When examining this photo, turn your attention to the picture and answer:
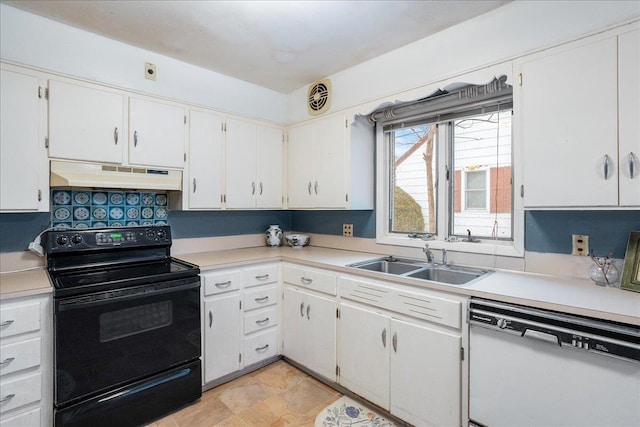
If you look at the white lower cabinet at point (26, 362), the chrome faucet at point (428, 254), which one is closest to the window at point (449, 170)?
the chrome faucet at point (428, 254)

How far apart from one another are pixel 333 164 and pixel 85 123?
1784 millimetres

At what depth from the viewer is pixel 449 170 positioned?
7.94 ft

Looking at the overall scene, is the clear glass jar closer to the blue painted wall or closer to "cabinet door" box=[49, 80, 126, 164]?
the blue painted wall

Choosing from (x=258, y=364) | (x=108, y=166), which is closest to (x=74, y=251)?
(x=108, y=166)

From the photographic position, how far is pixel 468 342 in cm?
160

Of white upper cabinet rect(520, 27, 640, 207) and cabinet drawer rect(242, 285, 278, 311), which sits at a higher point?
white upper cabinet rect(520, 27, 640, 207)

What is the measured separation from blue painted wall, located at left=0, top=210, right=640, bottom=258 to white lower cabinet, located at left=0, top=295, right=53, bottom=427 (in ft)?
2.20

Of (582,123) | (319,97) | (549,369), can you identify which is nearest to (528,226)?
(582,123)

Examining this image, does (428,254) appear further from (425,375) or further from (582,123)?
(582,123)

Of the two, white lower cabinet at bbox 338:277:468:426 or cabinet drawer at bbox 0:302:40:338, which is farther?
white lower cabinet at bbox 338:277:468:426

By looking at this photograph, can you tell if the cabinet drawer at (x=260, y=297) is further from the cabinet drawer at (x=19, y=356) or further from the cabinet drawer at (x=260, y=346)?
the cabinet drawer at (x=19, y=356)

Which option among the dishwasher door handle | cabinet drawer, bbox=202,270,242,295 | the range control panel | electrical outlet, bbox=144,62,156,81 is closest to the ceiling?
electrical outlet, bbox=144,62,156,81

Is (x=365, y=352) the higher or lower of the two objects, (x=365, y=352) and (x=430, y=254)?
the lower

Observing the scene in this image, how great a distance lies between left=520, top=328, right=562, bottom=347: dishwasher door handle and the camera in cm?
134
